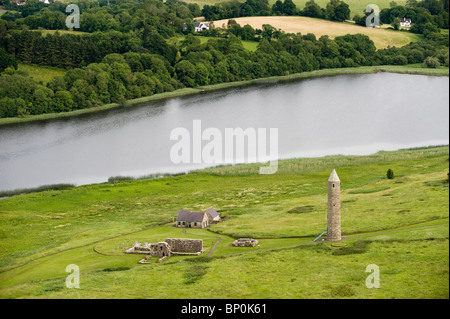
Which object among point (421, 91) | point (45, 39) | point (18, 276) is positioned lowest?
point (18, 276)

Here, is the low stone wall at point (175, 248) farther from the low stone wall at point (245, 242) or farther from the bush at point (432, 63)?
the bush at point (432, 63)

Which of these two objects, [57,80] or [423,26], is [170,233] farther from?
[423,26]

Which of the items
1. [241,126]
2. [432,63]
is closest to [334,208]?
[241,126]

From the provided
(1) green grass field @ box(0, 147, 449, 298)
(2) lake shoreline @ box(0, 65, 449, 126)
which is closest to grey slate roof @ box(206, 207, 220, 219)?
(1) green grass field @ box(0, 147, 449, 298)

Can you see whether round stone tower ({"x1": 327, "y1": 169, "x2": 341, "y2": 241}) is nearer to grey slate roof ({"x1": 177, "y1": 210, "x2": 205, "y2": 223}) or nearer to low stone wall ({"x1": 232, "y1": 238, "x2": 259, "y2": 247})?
low stone wall ({"x1": 232, "y1": 238, "x2": 259, "y2": 247})

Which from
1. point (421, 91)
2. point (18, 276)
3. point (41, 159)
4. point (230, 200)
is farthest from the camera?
point (421, 91)

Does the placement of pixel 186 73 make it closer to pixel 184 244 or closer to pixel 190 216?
pixel 190 216
